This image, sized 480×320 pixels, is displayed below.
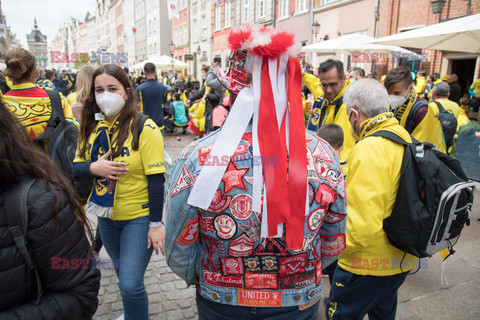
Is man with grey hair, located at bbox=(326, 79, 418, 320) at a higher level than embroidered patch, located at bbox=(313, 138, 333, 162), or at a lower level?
lower

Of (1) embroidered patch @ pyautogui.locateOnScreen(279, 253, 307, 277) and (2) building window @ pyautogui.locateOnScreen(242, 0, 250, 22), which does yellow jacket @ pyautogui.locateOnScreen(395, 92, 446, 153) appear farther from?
(2) building window @ pyautogui.locateOnScreen(242, 0, 250, 22)

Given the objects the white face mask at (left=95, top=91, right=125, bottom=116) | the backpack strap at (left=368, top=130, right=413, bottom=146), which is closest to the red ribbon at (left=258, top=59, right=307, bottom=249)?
the backpack strap at (left=368, top=130, right=413, bottom=146)

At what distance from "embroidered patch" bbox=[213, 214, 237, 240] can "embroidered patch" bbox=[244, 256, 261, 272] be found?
0.14 m

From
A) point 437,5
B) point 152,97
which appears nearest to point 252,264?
point 152,97

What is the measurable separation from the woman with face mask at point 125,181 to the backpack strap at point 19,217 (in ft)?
3.63

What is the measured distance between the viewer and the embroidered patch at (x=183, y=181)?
1.36 metres

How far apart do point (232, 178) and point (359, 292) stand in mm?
1321

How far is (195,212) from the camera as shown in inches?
54.1

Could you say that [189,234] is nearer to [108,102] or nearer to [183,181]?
[183,181]

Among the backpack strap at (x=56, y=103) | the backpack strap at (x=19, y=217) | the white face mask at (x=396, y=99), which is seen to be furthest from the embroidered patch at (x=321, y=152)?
the backpack strap at (x=56, y=103)

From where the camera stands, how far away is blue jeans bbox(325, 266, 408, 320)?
2.07m

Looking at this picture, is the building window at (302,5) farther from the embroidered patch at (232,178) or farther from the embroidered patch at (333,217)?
the embroidered patch at (232,178)

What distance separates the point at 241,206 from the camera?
132cm

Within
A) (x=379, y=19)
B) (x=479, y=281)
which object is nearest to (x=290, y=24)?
(x=379, y=19)
